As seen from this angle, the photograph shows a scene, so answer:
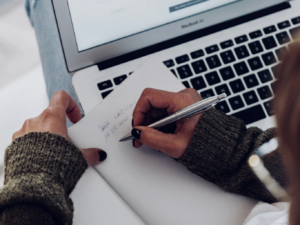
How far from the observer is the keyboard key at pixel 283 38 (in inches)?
17.6

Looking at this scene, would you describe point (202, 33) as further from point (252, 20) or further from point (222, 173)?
point (222, 173)

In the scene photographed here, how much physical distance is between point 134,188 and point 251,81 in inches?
10.5

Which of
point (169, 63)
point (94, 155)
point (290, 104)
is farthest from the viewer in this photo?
point (169, 63)

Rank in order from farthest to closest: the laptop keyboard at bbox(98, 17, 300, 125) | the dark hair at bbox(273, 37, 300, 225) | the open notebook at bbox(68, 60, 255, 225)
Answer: the laptop keyboard at bbox(98, 17, 300, 125)
the open notebook at bbox(68, 60, 255, 225)
the dark hair at bbox(273, 37, 300, 225)

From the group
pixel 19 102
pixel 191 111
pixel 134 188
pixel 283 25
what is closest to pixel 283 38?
pixel 283 25

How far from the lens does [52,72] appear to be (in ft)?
1.62

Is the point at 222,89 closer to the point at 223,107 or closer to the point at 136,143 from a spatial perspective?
the point at 223,107

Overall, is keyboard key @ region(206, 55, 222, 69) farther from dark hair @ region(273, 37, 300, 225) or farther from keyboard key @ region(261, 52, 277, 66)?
dark hair @ region(273, 37, 300, 225)

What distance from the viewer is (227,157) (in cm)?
35

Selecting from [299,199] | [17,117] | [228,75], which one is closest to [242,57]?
[228,75]

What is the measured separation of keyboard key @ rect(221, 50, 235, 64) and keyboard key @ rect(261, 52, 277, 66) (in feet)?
0.18

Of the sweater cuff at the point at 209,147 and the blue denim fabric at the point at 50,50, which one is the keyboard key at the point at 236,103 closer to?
the sweater cuff at the point at 209,147

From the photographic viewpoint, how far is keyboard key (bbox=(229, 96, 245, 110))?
413 millimetres

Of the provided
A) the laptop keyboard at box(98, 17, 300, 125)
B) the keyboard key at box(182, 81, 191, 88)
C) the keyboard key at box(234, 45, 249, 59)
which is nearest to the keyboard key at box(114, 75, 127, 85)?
the laptop keyboard at box(98, 17, 300, 125)
